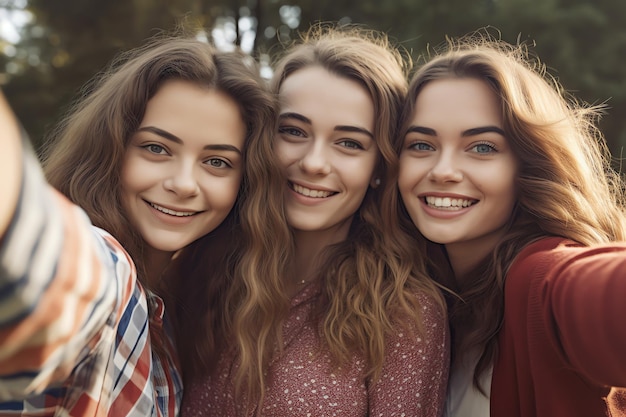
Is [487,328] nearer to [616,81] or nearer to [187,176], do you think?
[187,176]

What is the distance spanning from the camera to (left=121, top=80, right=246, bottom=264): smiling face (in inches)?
83.3

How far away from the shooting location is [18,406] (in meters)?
1.45

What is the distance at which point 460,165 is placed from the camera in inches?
89.2

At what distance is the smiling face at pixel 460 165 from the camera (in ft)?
7.40

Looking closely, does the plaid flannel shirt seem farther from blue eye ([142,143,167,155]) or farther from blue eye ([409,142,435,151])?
blue eye ([409,142,435,151])

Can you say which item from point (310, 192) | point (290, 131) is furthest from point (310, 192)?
point (290, 131)

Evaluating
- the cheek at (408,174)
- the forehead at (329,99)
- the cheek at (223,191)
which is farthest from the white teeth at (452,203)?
the cheek at (223,191)

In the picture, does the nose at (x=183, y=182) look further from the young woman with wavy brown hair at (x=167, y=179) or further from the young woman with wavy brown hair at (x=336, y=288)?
the young woman with wavy brown hair at (x=336, y=288)

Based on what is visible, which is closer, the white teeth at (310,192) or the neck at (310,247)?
the white teeth at (310,192)

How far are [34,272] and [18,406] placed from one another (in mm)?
909

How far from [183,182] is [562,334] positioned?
128 centimetres

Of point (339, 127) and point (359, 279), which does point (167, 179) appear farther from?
point (359, 279)

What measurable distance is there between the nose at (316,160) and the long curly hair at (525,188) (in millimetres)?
322

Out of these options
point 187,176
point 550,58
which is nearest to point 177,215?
point 187,176
